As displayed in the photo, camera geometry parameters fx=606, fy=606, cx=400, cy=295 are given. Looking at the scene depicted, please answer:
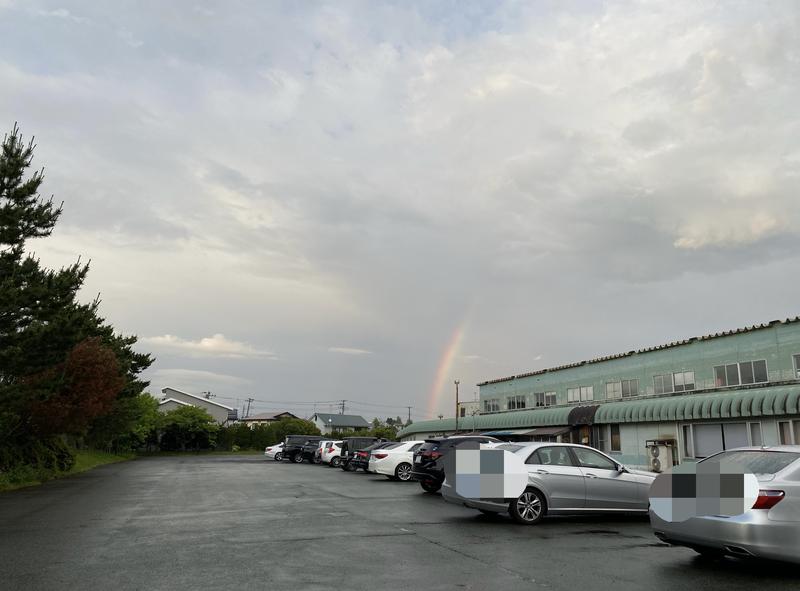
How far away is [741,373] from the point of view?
30.0m

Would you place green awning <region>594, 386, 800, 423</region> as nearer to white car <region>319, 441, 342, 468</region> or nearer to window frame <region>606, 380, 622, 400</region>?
window frame <region>606, 380, 622, 400</region>

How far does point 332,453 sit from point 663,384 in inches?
783

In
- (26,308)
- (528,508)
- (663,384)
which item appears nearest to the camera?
(528,508)

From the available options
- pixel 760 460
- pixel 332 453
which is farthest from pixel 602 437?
pixel 760 460

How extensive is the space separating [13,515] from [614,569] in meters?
11.9

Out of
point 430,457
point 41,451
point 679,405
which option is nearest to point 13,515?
point 430,457

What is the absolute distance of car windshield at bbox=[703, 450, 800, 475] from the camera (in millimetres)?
7014

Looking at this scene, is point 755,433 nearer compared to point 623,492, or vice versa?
point 623,492

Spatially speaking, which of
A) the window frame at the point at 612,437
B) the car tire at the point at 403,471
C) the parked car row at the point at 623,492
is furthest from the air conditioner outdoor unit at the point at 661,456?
the parked car row at the point at 623,492

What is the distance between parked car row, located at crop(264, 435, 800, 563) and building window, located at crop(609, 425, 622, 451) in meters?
17.3

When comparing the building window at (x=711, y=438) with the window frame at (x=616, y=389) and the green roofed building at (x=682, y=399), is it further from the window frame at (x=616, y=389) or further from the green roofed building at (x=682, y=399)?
the window frame at (x=616, y=389)

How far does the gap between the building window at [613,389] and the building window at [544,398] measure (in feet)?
21.3

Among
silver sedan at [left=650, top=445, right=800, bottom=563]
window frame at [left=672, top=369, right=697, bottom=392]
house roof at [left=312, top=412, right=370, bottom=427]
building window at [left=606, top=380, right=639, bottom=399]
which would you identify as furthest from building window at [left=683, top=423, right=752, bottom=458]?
house roof at [left=312, top=412, right=370, bottom=427]

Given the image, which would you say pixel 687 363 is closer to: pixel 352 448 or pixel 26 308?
pixel 352 448
